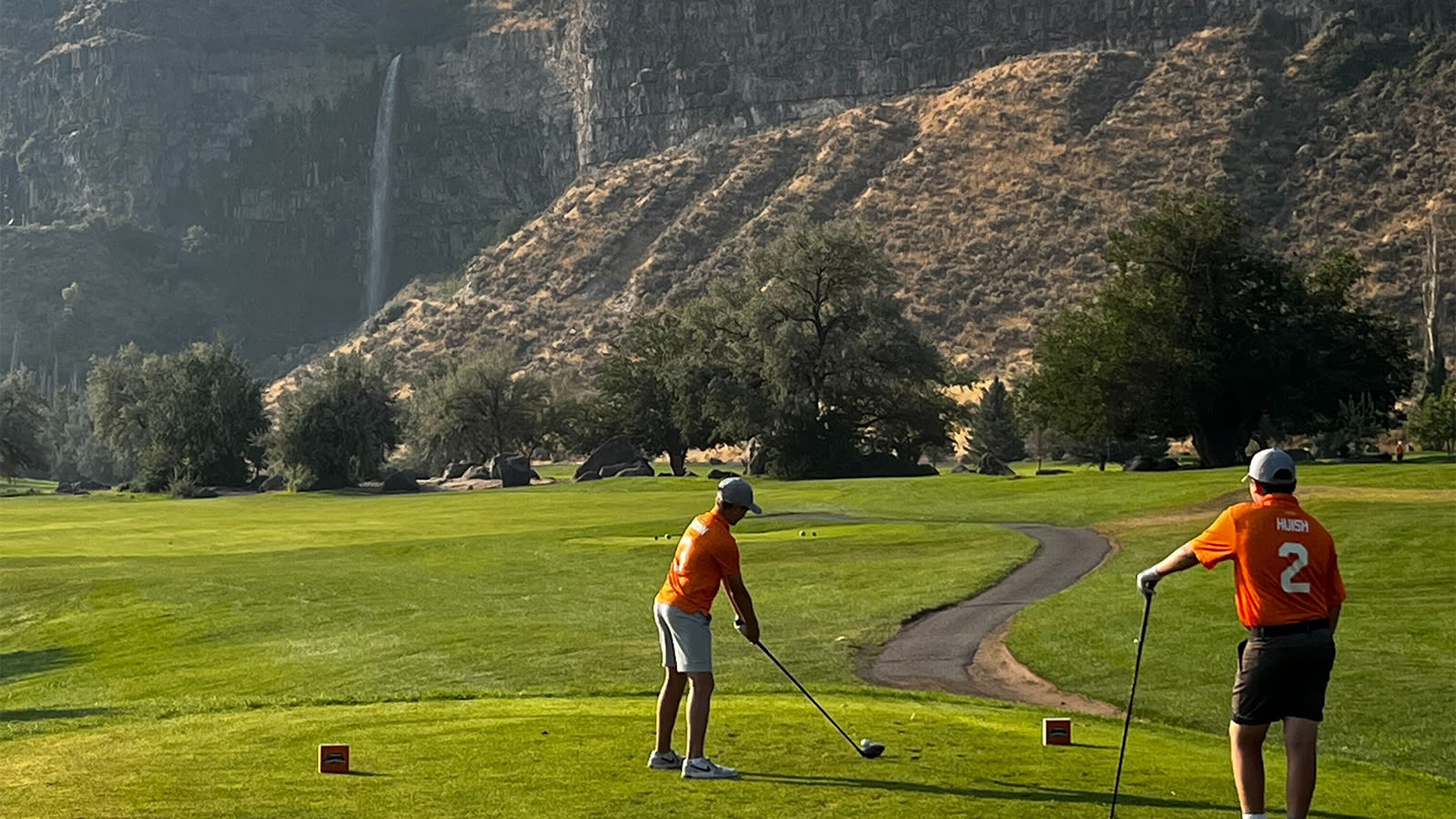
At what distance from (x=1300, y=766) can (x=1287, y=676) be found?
A: 604 mm

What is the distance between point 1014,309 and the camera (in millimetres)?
132500

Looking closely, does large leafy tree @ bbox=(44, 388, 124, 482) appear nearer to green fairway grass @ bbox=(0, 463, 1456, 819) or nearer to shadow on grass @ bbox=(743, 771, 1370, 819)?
green fairway grass @ bbox=(0, 463, 1456, 819)

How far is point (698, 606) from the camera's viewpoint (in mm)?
14352

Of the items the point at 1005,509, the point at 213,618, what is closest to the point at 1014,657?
the point at 213,618

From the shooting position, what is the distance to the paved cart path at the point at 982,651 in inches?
873

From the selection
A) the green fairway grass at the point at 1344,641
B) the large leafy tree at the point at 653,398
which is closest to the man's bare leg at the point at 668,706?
the green fairway grass at the point at 1344,641

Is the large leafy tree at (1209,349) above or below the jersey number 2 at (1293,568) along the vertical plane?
above

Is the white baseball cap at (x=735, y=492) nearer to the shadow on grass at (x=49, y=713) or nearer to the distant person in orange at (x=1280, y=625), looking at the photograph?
the distant person in orange at (x=1280, y=625)

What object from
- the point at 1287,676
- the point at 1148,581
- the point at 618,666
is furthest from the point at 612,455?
the point at 1287,676

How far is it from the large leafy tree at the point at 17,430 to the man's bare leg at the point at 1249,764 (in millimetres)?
112461

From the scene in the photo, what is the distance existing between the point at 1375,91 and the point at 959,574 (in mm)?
115401

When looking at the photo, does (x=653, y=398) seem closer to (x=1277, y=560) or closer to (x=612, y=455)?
(x=612, y=455)

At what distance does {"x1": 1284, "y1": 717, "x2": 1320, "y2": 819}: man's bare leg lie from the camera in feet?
38.7

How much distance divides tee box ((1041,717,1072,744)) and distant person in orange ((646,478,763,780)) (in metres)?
3.30
